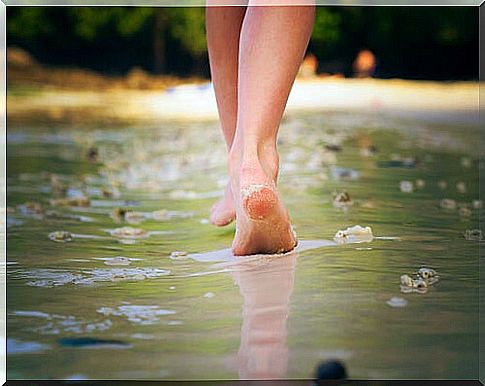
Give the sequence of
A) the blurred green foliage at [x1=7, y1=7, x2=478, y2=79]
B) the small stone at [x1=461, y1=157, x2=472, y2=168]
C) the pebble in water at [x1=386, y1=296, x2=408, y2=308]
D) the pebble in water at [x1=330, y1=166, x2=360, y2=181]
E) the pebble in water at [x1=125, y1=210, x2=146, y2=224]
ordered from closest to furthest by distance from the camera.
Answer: the pebble in water at [x1=386, y1=296, x2=408, y2=308] → the pebble in water at [x1=125, y1=210, x2=146, y2=224] → the pebble in water at [x1=330, y1=166, x2=360, y2=181] → the small stone at [x1=461, y1=157, x2=472, y2=168] → the blurred green foliage at [x1=7, y1=7, x2=478, y2=79]

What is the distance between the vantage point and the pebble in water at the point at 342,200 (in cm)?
147

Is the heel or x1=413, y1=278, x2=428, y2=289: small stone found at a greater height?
the heel

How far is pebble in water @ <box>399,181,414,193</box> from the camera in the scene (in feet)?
5.31

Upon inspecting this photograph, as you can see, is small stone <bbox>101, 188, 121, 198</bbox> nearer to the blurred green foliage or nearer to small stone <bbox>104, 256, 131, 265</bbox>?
small stone <bbox>104, 256, 131, 265</bbox>

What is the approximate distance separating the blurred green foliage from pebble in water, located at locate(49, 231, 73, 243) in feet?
7.71

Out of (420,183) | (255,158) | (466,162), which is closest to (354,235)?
(255,158)

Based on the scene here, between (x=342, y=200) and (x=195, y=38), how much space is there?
7.37 feet

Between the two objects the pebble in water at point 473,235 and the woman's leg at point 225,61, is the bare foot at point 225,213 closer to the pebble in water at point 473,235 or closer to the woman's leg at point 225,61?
the woman's leg at point 225,61

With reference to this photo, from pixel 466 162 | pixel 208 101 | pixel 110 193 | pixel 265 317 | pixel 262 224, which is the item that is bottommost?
pixel 265 317

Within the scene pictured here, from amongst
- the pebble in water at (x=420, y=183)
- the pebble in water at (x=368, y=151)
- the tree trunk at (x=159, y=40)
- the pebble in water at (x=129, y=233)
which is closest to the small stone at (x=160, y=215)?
the pebble in water at (x=129, y=233)

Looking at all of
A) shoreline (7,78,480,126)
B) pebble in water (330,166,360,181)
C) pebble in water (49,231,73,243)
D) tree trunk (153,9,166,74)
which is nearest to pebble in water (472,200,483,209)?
pebble in water (330,166,360,181)

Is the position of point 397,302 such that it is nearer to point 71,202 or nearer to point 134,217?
point 134,217

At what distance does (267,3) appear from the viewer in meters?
1.02

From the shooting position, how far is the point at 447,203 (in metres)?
1.51
